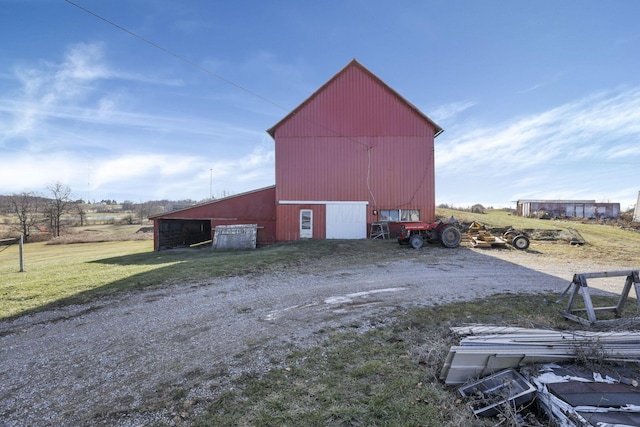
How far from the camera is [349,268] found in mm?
10547

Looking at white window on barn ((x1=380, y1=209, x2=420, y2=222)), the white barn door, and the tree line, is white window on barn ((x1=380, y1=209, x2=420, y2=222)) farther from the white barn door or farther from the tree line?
the tree line

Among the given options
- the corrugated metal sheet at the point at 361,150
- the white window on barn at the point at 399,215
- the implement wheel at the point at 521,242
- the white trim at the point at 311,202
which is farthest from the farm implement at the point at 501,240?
the white trim at the point at 311,202

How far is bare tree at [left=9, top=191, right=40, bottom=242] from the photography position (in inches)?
1628

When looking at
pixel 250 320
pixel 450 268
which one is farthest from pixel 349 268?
pixel 250 320

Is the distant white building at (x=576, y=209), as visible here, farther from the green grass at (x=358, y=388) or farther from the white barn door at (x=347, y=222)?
the green grass at (x=358, y=388)

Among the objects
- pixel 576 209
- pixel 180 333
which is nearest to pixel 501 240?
pixel 180 333

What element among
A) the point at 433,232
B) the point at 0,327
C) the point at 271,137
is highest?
the point at 271,137

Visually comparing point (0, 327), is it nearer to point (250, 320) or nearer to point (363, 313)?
point (250, 320)

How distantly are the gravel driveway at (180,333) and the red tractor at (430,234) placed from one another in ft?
17.7

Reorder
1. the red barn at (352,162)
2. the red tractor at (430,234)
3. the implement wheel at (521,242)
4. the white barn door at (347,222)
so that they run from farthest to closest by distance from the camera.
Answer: the red barn at (352,162), the white barn door at (347,222), the implement wheel at (521,242), the red tractor at (430,234)

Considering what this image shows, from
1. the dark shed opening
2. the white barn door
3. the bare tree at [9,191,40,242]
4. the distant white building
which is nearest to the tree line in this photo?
the bare tree at [9,191,40,242]

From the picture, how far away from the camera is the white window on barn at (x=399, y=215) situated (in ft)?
61.2

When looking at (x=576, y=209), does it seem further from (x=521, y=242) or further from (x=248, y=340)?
(x=248, y=340)

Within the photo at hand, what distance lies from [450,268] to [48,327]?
35.2 feet
